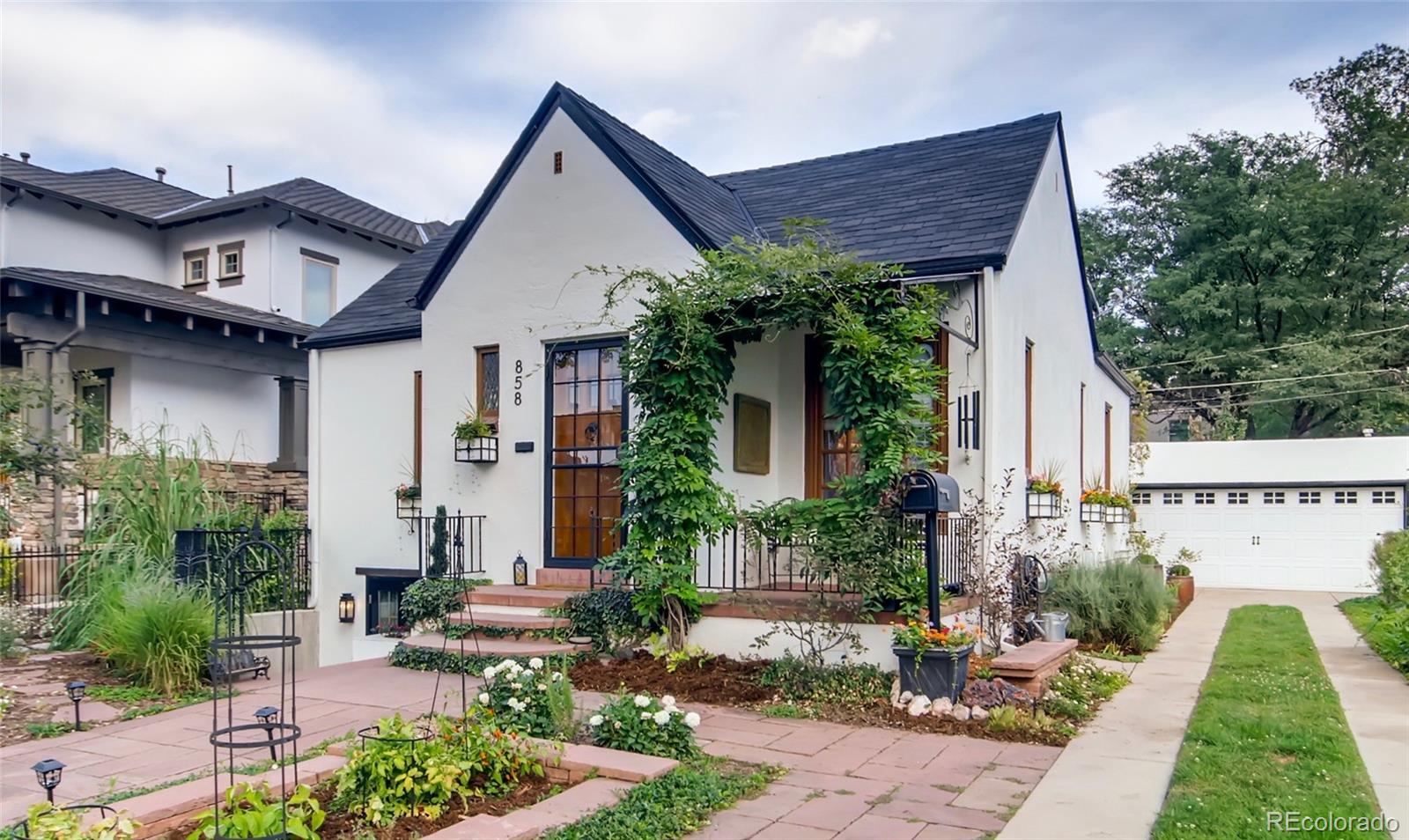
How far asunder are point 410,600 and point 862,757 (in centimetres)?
528

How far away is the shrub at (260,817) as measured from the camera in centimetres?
369

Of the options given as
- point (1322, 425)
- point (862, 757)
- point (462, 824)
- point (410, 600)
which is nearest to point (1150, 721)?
point (862, 757)

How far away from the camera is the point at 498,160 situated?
414 inches

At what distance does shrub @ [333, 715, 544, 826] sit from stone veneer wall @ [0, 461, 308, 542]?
809 centimetres

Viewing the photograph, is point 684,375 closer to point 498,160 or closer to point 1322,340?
point 498,160

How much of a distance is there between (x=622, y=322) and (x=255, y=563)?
4.23 m

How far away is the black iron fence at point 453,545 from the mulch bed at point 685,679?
101 inches

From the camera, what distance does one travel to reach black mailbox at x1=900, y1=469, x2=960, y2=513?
6934 mm

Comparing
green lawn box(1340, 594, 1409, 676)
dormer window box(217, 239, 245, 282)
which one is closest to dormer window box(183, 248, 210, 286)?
dormer window box(217, 239, 245, 282)

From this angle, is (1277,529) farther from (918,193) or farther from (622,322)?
(622,322)

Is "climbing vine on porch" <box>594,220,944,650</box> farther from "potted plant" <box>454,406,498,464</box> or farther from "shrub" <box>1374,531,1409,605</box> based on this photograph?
"shrub" <box>1374,531,1409,605</box>

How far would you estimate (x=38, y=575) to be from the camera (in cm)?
1191

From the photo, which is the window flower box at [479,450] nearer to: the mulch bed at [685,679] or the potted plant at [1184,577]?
the mulch bed at [685,679]

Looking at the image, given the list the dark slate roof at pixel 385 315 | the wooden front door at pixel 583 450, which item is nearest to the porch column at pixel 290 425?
the dark slate roof at pixel 385 315
